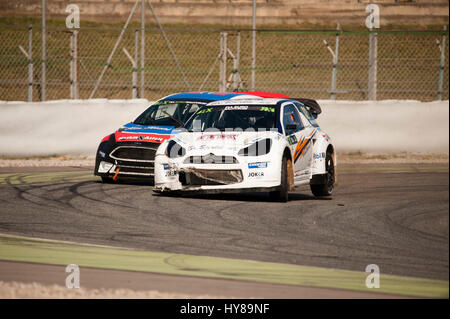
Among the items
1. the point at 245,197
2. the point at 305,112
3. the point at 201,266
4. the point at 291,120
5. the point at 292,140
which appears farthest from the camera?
the point at 305,112

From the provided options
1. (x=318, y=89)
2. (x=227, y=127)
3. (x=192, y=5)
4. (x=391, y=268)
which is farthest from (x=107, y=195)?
(x=192, y=5)

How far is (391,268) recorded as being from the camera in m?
6.79

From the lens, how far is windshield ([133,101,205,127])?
43.3 feet

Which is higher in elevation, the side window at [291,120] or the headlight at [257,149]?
the side window at [291,120]

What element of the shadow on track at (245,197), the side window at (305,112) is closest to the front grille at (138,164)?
the shadow on track at (245,197)

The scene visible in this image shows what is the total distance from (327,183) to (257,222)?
270 centimetres

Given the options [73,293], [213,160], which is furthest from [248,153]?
[73,293]

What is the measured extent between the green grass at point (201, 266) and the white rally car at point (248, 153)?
9.55 ft

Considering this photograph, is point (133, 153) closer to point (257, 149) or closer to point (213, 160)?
point (213, 160)

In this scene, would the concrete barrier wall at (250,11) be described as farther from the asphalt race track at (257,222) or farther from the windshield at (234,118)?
the asphalt race track at (257,222)

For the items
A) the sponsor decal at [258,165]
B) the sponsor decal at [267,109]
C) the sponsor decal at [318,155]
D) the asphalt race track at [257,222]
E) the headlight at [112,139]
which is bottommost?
the asphalt race track at [257,222]

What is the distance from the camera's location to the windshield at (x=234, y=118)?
11.2 m

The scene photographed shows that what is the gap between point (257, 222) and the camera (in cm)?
907
